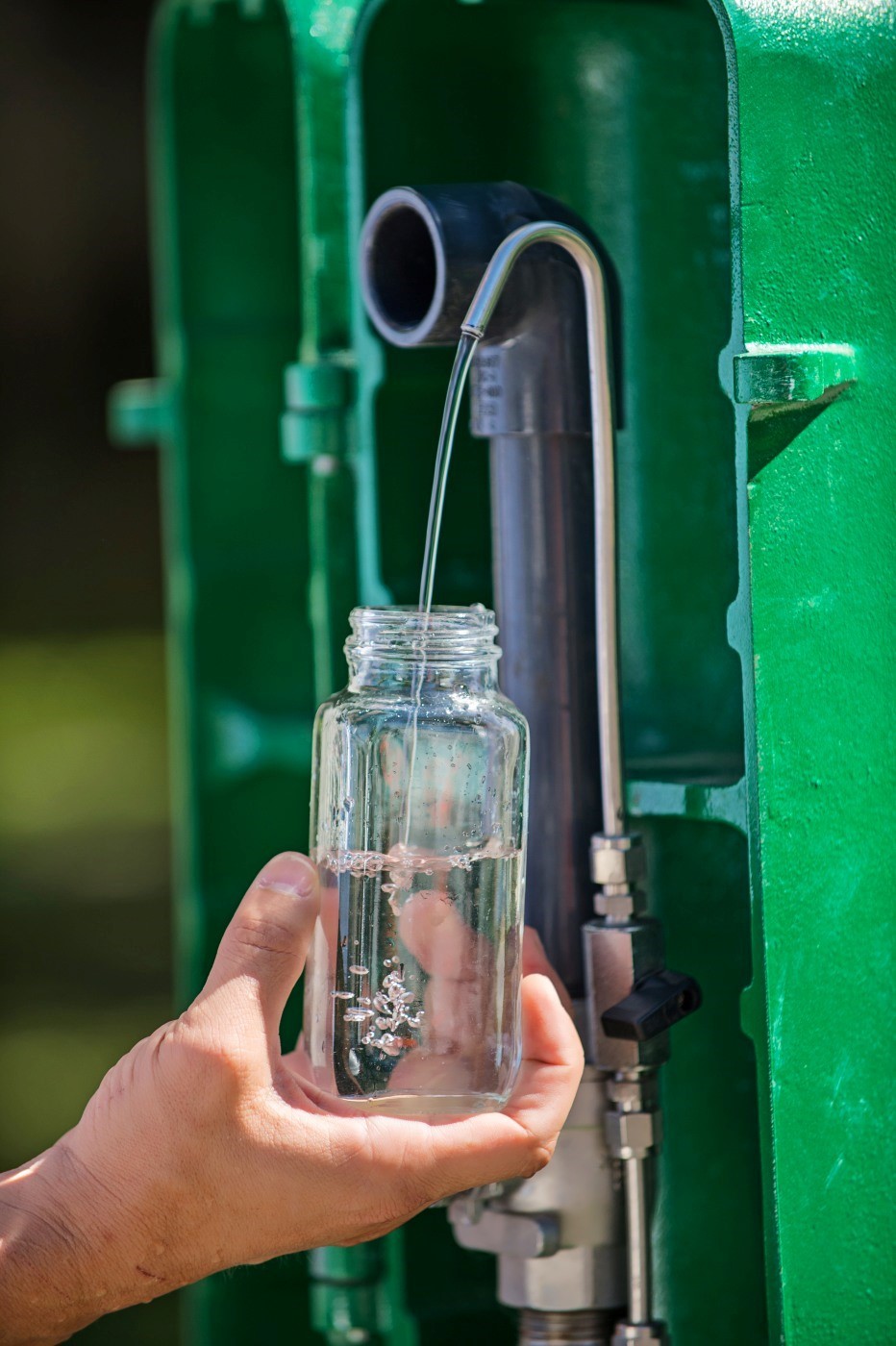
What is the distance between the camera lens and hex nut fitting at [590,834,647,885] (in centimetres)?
107

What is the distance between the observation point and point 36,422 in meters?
3.74

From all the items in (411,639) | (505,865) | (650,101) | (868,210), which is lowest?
(505,865)

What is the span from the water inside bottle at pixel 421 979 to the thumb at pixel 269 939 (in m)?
0.09

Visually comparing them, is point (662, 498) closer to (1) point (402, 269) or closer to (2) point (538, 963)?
(1) point (402, 269)

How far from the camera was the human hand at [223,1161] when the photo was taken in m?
0.87

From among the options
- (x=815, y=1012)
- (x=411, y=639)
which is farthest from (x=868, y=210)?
(x=815, y=1012)

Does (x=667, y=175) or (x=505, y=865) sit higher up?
(x=667, y=175)

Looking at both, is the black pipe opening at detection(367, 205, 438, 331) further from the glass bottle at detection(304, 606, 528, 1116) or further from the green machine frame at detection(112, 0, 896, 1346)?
the glass bottle at detection(304, 606, 528, 1116)

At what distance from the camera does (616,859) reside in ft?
3.51

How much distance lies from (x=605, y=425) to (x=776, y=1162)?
1.52 feet

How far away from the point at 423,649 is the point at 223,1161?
0.31 meters

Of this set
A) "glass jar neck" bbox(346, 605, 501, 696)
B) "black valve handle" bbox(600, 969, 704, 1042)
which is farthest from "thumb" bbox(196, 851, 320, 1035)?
"black valve handle" bbox(600, 969, 704, 1042)

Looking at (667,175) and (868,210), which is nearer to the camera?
(868,210)

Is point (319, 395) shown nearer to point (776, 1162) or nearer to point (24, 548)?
point (776, 1162)
